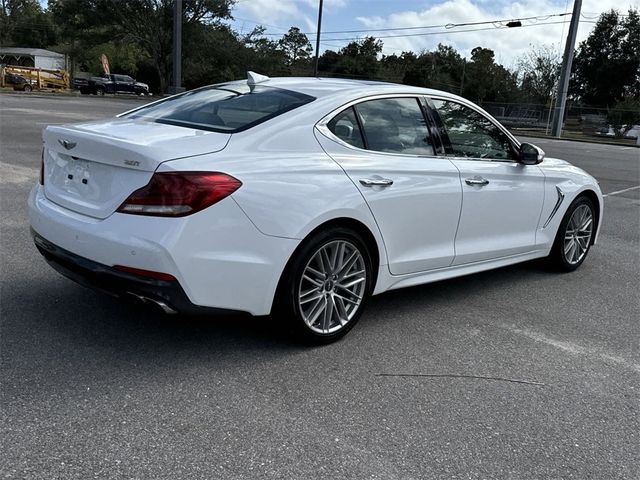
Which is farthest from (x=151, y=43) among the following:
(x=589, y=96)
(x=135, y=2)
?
(x=589, y=96)

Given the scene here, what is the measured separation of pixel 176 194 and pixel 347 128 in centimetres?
134

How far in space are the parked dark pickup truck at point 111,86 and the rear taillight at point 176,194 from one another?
171ft

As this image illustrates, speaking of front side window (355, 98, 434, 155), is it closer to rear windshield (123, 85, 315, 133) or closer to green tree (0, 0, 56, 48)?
rear windshield (123, 85, 315, 133)

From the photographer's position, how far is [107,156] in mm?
3387

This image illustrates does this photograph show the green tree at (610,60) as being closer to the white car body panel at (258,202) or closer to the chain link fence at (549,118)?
the chain link fence at (549,118)

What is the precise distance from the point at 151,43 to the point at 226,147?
55.9 m

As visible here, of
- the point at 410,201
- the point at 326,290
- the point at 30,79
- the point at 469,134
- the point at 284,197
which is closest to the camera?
the point at 284,197

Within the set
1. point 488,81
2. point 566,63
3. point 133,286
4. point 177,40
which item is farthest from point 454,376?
point 488,81

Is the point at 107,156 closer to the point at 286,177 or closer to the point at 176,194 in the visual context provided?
the point at 176,194

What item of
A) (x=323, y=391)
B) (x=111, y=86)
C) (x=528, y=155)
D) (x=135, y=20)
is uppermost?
(x=135, y=20)

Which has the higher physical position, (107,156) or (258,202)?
(107,156)

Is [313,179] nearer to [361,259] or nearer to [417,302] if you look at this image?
[361,259]

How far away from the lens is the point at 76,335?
12.5ft

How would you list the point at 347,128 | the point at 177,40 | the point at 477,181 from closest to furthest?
the point at 347,128, the point at 477,181, the point at 177,40
